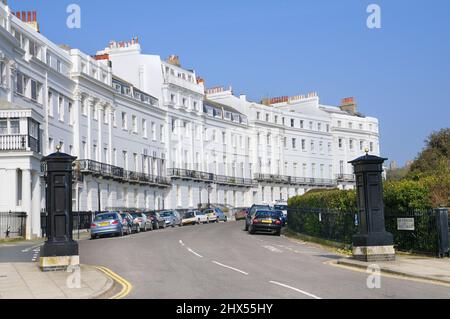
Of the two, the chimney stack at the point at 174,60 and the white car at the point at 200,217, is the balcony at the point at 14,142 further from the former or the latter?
the chimney stack at the point at 174,60

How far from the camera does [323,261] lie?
23.4 meters

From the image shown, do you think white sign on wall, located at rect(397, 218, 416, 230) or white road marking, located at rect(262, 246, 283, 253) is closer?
white sign on wall, located at rect(397, 218, 416, 230)

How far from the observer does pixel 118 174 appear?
6662 centimetres

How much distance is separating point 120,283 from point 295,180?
89680 millimetres

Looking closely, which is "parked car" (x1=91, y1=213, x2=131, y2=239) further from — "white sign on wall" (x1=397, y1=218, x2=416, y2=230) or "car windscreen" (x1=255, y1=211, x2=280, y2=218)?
"white sign on wall" (x1=397, y1=218, x2=416, y2=230)

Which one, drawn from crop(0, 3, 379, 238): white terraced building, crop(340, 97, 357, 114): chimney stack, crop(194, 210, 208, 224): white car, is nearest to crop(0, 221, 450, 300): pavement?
crop(0, 3, 379, 238): white terraced building

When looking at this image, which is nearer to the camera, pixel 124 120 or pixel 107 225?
pixel 107 225

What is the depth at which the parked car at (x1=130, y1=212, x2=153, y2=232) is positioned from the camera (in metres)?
47.7

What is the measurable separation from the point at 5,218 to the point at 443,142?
35.6 m

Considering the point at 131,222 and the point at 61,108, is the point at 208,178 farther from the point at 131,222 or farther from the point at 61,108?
the point at 131,222

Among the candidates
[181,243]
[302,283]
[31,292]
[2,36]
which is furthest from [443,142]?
[31,292]

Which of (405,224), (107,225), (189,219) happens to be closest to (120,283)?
(405,224)

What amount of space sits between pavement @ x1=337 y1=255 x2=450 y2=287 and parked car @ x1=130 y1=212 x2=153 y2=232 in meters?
27.2

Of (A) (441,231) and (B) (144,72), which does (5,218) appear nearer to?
(A) (441,231)
